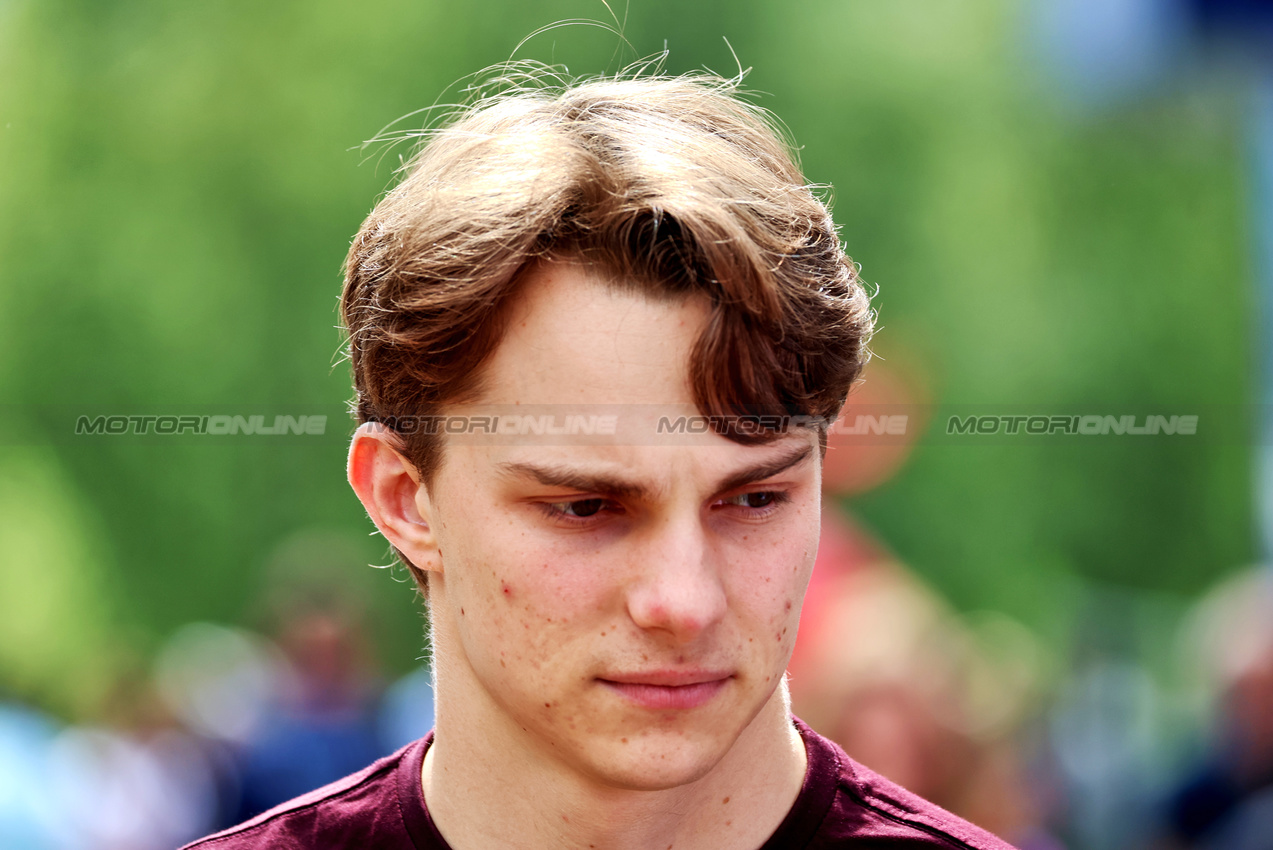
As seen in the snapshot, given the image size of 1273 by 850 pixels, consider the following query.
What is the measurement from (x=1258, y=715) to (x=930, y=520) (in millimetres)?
4668

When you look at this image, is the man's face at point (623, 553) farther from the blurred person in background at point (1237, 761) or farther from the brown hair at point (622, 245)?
the blurred person in background at point (1237, 761)

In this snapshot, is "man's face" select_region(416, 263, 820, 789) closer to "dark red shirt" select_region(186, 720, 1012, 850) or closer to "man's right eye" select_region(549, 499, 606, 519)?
"man's right eye" select_region(549, 499, 606, 519)

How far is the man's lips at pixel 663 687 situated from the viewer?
78.4 inches

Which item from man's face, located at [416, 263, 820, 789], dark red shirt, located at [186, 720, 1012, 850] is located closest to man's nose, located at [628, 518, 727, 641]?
man's face, located at [416, 263, 820, 789]

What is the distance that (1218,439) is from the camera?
950cm

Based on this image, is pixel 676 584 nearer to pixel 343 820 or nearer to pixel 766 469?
pixel 766 469

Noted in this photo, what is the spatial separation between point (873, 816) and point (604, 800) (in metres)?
0.55

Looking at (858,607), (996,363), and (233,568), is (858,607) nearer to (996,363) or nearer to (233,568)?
(996,363)

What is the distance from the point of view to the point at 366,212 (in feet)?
31.0

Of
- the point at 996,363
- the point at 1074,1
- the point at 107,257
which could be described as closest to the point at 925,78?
the point at 1074,1

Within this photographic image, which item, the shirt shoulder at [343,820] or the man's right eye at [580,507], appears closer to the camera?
the man's right eye at [580,507]

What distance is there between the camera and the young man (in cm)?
198

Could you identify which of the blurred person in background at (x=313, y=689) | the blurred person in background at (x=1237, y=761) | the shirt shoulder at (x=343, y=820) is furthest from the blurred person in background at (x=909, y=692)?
the blurred person in background at (x=313, y=689)

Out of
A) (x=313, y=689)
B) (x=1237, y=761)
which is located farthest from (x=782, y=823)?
(x=313, y=689)
